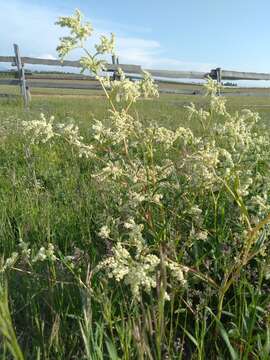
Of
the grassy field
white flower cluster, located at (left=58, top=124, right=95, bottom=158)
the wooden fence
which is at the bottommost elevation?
the grassy field

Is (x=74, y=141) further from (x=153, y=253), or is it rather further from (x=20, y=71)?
(x=20, y=71)

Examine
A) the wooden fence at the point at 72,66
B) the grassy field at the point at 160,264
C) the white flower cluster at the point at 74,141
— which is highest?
the wooden fence at the point at 72,66

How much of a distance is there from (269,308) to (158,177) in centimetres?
82

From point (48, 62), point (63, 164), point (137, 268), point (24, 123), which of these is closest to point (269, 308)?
point (137, 268)

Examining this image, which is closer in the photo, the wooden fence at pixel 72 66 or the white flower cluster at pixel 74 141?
the white flower cluster at pixel 74 141

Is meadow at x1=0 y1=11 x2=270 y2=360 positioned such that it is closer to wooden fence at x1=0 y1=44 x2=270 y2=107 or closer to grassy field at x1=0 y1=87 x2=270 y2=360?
grassy field at x1=0 y1=87 x2=270 y2=360

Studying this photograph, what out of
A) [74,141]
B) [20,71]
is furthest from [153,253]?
[20,71]

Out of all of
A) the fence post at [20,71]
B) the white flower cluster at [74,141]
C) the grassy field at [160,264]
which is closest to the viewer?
the grassy field at [160,264]

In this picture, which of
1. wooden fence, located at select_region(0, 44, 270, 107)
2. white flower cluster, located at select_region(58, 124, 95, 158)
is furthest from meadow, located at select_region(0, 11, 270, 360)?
wooden fence, located at select_region(0, 44, 270, 107)

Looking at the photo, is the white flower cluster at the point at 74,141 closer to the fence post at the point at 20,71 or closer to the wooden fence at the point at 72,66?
the wooden fence at the point at 72,66

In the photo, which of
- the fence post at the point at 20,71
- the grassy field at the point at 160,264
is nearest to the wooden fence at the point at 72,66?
the fence post at the point at 20,71

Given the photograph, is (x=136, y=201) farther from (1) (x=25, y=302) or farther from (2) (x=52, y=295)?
(1) (x=25, y=302)

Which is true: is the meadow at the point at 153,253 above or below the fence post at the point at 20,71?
below

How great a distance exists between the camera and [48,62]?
14375 mm
